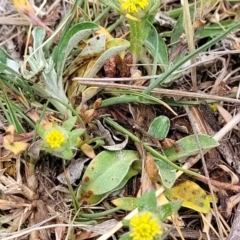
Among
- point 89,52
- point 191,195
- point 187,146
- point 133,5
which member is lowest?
point 191,195

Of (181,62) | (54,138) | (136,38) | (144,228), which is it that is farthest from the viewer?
(136,38)

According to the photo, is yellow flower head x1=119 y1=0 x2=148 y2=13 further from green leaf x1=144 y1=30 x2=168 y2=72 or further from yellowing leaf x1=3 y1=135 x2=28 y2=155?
yellowing leaf x1=3 y1=135 x2=28 y2=155

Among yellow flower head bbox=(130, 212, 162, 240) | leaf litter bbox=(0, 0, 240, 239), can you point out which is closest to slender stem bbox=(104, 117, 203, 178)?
leaf litter bbox=(0, 0, 240, 239)

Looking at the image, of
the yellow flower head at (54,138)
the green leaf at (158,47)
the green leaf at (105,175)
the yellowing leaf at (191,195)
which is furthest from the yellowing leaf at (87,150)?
the green leaf at (158,47)

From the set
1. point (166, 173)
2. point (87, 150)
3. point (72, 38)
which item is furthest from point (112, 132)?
point (72, 38)

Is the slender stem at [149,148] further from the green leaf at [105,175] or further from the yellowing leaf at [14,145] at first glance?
the yellowing leaf at [14,145]

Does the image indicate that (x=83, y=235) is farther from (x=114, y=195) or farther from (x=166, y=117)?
(x=166, y=117)

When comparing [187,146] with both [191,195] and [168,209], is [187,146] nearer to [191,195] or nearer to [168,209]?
[191,195]
